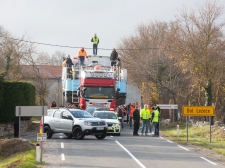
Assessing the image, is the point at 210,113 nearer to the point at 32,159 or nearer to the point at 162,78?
the point at 32,159

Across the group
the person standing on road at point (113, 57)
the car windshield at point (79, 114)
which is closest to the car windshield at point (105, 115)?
the car windshield at point (79, 114)

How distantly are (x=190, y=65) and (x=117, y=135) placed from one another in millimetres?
8581

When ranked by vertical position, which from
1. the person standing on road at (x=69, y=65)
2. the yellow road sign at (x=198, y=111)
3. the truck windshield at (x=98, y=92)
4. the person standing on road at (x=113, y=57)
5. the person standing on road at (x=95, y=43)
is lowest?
the yellow road sign at (x=198, y=111)

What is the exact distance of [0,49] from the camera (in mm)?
50062

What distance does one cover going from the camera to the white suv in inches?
1051

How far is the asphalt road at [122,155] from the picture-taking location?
17.3m

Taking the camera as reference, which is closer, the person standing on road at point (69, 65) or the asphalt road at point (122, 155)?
the asphalt road at point (122, 155)

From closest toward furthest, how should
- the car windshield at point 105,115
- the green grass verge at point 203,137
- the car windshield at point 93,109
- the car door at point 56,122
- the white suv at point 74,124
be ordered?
the green grass verge at point 203,137
the white suv at point 74,124
the car door at point 56,122
the car windshield at point 105,115
the car windshield at point 93,109

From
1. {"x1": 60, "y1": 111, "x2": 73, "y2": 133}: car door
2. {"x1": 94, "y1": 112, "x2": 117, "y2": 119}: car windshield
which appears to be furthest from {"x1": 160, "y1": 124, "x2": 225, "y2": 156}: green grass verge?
{"x1": 60, "y1": 111, "x2": 73, "y2": 133}: car door

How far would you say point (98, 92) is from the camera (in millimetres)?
37188

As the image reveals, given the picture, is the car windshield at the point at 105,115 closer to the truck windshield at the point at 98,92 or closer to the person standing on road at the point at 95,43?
the truck windshield at the point at 98,92

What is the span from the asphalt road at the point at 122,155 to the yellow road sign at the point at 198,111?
8.18 feet

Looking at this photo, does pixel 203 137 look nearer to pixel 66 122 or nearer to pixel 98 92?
pixel 66 122

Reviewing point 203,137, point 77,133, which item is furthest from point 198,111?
point 77,133
